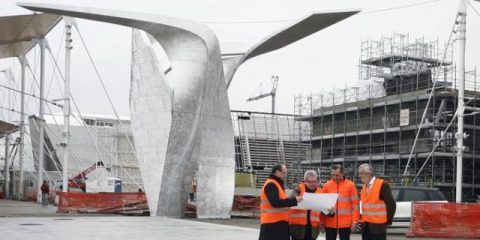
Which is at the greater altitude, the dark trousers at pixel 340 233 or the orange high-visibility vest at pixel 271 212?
the orange high-visibility vest at pixel 271 212

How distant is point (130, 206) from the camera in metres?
29.1

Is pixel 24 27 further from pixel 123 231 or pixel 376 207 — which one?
pixel 376 207

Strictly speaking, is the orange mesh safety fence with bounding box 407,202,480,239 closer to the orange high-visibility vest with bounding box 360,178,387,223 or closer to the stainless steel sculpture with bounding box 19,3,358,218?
the stainless steel sculpture with bounding box 19,3,358,218

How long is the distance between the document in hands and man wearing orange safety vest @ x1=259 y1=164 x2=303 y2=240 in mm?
222

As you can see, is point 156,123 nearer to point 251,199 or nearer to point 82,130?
point 251,199

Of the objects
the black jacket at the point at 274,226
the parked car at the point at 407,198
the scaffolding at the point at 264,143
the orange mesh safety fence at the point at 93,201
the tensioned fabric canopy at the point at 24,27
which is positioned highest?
the tensioned fabric canopy at the point at 24,27

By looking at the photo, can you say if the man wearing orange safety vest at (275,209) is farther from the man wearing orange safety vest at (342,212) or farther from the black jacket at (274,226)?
the man wearing orange safety vest at (342,212)

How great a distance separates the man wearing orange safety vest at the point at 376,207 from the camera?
30.1 ft

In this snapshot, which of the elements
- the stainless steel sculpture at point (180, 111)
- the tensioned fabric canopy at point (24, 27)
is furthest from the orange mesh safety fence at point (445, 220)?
the tensioned fabric canopy at point (24, 27)

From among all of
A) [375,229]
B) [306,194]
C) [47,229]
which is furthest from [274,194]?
[47,229]

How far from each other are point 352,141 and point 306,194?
44.7m

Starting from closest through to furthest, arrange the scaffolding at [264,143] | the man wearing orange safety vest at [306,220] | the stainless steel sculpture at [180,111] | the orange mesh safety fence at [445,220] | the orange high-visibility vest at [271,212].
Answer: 1. the orange high-visibility vest at [271,212]
2. the man wearing orange safety vest at [306,220]
3. the orange mesh safety fence at [445,220]
4. the stainless steel sculpture at [180,111]
5. the scaffolding at [264,143]

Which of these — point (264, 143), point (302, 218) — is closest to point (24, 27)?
point (264, 143)

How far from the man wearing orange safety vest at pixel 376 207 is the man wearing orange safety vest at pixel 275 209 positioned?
41.8 inches
